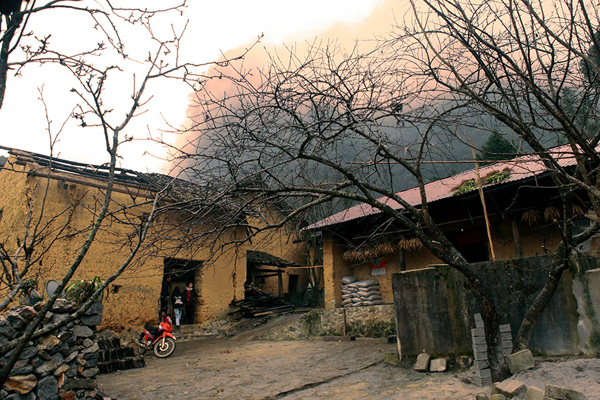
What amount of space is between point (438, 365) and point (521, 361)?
1512mm

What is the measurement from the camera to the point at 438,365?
18.0ft

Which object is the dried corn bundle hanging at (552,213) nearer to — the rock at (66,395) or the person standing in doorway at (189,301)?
the rock at (66,395)

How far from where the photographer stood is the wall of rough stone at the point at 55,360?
14.5 ft

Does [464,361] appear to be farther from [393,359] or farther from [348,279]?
→ [348,279]

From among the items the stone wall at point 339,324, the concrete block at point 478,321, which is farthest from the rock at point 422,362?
the stone wall at point 339,324

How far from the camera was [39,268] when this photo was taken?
8539mm

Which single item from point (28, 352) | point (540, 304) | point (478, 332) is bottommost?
point (478, 332)

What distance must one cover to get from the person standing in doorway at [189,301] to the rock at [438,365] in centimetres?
820

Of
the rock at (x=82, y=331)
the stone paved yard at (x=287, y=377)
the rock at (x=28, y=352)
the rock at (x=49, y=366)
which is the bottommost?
the stone paved yard at (x=287, y=377)

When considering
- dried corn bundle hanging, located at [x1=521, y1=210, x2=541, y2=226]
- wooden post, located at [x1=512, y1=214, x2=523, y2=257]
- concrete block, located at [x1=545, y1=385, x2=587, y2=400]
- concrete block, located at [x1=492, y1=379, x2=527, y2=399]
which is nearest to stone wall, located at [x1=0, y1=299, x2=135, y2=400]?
concrete block, located at [x1=492, y1=379, x2=527, y2=399]

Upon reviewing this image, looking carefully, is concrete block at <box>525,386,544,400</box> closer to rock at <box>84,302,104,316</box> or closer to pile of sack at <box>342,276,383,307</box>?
rock at <box>84,302,104,316</box>

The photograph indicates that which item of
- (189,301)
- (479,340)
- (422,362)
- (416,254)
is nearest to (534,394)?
(479,340)

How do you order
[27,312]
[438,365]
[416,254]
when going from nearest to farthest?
[27,312]
[438,365]
[416,254]

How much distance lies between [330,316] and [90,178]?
7.42m
